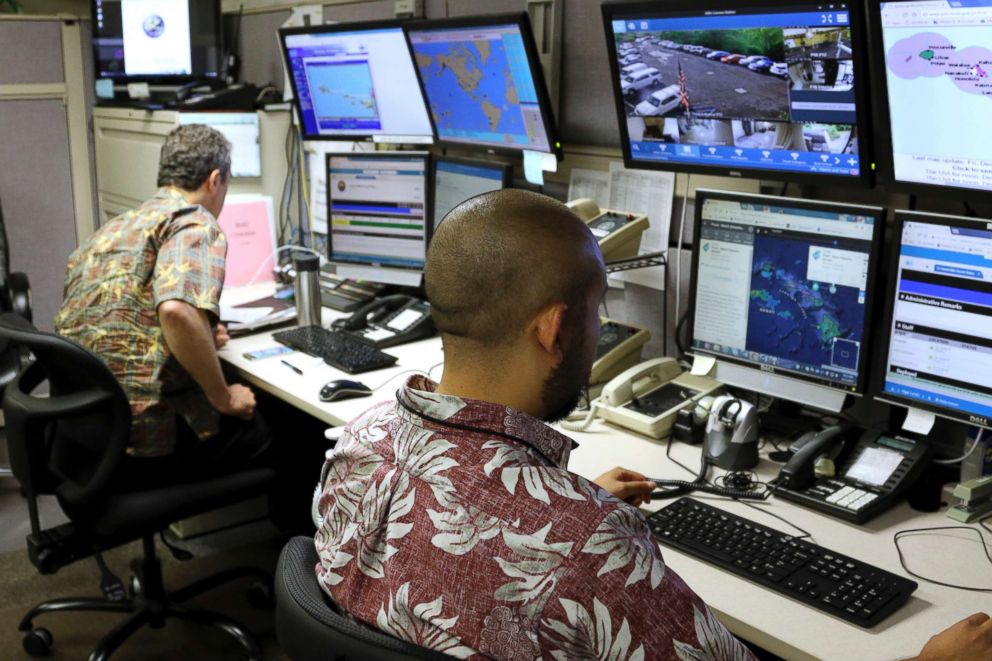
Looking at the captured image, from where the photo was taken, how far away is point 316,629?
0.96 meters

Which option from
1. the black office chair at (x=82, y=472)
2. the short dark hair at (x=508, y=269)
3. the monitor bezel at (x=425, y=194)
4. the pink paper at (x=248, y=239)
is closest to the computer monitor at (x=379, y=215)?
the monitor bezel at (x=425, y=194)

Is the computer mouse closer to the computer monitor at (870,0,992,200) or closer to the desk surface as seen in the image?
the desk surface

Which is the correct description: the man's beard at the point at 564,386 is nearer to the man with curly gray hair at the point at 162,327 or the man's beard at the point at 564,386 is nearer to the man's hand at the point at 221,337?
the man with curly gray hair at the point at 162,327

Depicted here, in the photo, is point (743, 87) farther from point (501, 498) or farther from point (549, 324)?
point (501, 498)

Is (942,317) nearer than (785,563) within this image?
No

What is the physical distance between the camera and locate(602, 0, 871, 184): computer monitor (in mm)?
1676

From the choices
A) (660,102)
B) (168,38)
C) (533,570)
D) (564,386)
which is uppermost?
(168,38)

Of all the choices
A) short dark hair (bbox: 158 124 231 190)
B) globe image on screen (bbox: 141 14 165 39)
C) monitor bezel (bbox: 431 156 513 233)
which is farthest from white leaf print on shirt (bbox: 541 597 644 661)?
globe image on screen (bbox: 141 14 165 39)

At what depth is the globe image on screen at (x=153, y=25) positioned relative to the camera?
3.49 metres

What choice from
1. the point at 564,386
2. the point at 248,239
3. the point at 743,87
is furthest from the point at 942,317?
the point at 248,239

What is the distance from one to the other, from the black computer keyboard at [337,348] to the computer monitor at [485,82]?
572 millimetres

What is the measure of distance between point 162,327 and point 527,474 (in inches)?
57.5

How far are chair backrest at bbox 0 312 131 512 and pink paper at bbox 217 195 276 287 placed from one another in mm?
971

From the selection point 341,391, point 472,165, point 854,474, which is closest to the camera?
point 854,474
